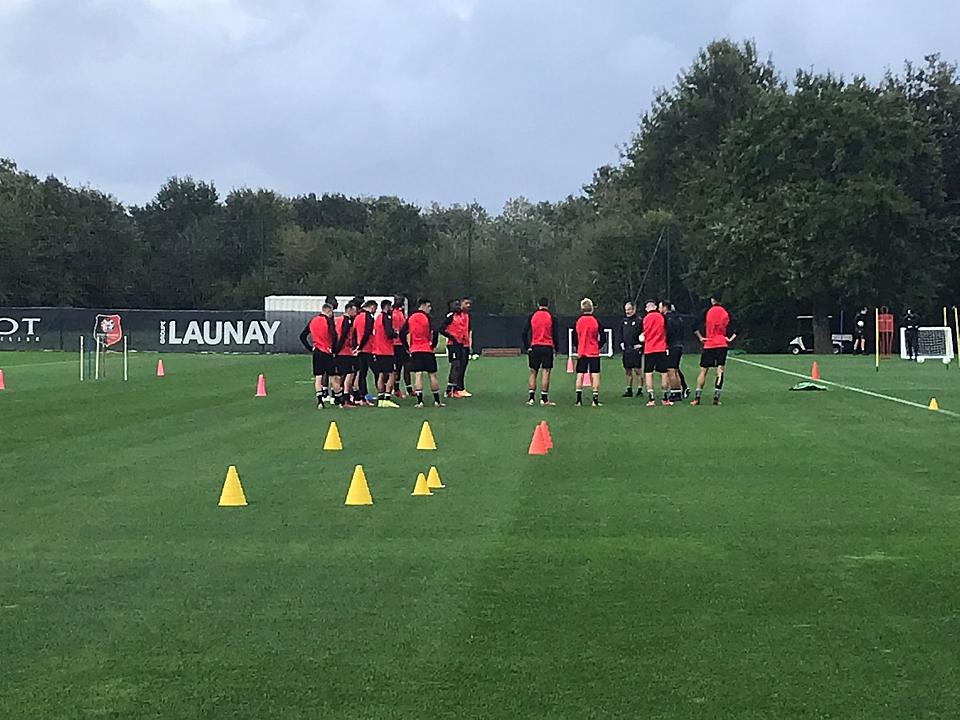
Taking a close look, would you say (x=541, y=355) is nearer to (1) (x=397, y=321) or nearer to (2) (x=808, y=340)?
(1) (x=397, y=321)

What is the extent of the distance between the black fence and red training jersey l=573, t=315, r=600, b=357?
3427 cm

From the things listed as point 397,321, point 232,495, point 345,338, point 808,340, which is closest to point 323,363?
point 345,338

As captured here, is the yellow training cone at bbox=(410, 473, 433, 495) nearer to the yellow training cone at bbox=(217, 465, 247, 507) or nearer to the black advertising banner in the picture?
the yellow training cone at bbox=(217, 465, 247, 507)

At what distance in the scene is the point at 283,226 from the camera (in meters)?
A: 103

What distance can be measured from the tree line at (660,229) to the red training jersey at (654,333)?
38.1 m

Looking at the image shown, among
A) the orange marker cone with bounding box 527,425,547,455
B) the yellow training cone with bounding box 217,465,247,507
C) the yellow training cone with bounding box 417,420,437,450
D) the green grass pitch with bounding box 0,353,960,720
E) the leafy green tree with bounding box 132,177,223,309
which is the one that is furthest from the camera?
the leafy green tree with bounding box 132,177,223,309

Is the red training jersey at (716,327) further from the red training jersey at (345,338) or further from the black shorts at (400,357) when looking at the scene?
the red training jersey at (345,338)

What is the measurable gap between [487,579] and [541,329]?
1553 cm

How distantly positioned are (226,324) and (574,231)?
4042 cm

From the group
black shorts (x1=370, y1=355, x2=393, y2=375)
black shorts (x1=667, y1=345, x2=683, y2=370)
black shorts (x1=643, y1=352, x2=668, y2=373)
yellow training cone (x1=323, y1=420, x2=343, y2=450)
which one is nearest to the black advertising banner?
black shorts (x1=370, y1=355, x2=393, y2=375)

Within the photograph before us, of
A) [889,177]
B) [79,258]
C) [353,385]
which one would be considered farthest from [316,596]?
[79,258]

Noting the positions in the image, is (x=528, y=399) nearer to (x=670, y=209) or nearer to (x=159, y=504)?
(x=159, y=504)

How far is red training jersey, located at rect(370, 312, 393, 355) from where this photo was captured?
2317 centimetres

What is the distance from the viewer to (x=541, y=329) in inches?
918
